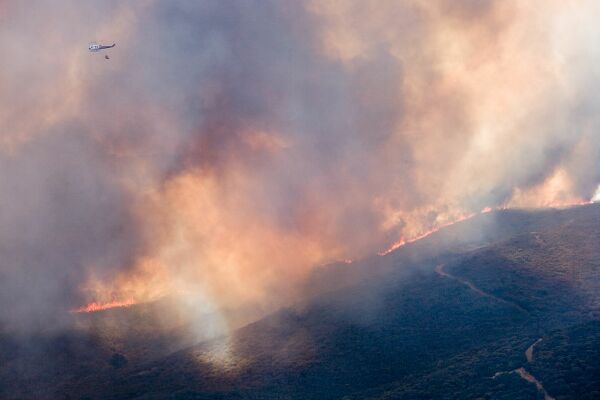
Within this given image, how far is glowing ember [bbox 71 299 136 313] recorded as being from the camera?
7519 cm

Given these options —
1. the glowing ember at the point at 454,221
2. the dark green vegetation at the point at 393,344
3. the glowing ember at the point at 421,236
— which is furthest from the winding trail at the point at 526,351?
the glowing ember at the point at 454,221

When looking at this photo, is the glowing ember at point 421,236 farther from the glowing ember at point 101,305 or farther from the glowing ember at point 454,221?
the glowing ember at point 101,305

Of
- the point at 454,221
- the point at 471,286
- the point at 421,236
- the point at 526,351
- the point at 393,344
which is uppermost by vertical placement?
the point at 454,221

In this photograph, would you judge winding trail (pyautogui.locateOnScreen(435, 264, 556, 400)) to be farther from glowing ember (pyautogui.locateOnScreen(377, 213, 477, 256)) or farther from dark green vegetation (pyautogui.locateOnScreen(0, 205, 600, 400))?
glowing ember (pyautogui.locateOnScreen(377, 213, 477, 256))

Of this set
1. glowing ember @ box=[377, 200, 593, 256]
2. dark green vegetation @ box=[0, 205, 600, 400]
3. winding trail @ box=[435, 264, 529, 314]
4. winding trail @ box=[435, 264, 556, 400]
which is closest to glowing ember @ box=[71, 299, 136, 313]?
dark green vegetation @ box=[0, 205, 600, 400]

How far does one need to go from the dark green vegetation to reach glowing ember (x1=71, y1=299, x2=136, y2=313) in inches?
228

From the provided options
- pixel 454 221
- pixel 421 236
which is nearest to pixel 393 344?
pixel 421 236

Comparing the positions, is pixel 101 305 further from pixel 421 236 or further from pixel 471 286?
pixel 421 236

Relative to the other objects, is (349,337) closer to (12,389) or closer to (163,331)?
(163,331)

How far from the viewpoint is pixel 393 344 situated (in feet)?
192

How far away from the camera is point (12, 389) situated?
5794cm

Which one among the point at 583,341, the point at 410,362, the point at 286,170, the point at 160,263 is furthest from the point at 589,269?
the point at 160,263

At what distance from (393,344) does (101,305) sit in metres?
45.6

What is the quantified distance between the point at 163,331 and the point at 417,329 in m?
34.7
